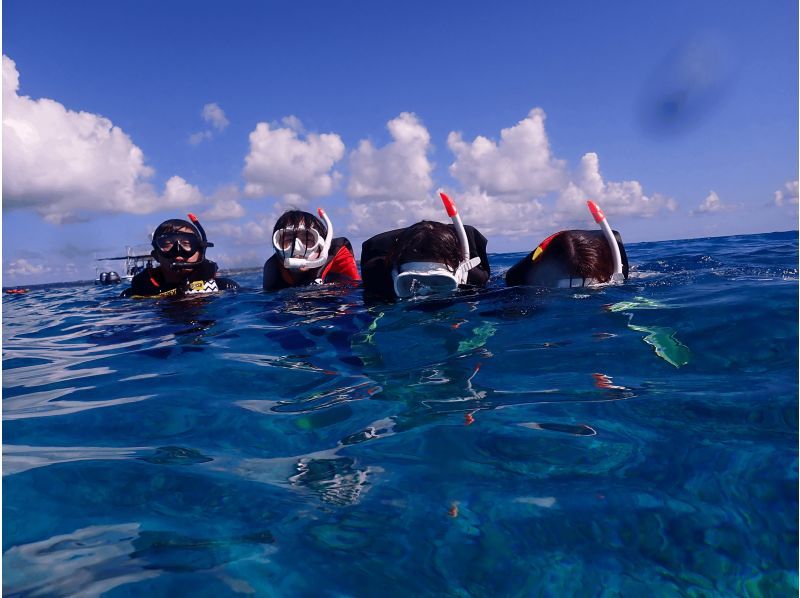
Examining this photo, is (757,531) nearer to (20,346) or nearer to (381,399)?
(381,399)

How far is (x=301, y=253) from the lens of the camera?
303 inches

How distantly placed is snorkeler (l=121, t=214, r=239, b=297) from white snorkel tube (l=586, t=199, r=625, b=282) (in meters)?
6.70

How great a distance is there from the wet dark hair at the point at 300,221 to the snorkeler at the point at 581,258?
3.75 m

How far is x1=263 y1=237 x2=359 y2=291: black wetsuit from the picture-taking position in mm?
8424

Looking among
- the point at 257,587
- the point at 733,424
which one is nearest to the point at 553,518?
the point at 257,587

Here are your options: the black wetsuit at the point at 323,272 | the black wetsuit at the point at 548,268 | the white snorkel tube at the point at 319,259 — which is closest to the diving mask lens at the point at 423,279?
the black wetsuit at the point at 548,268

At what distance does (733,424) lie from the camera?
2482mm

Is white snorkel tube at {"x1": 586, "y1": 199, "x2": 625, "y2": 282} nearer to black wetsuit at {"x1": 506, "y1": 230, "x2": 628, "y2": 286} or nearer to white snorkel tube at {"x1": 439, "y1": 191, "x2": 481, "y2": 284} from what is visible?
black wetsuit at {"x1": 506, "y1": 230, "x2": 628, "y2": 286}

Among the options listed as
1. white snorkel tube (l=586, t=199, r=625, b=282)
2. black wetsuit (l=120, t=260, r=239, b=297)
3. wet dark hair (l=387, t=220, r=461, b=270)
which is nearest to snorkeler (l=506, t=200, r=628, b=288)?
white snorkel tube (l=586, t=199, r=625, b=282)

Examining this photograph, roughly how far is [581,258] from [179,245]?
22.3 ft

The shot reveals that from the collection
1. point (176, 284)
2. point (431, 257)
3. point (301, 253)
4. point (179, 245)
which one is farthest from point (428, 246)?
point (176, 284)

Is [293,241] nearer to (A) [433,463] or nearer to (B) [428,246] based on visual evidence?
(B) [428,246]

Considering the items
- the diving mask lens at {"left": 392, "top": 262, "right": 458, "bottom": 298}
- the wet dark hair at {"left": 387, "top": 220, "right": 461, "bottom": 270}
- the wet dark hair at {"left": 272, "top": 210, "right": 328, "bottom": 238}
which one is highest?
the wet dark hair at {"left": 272, "top": 210, "right": 328, "bottom": 238}

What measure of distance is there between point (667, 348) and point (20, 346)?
290 inches
